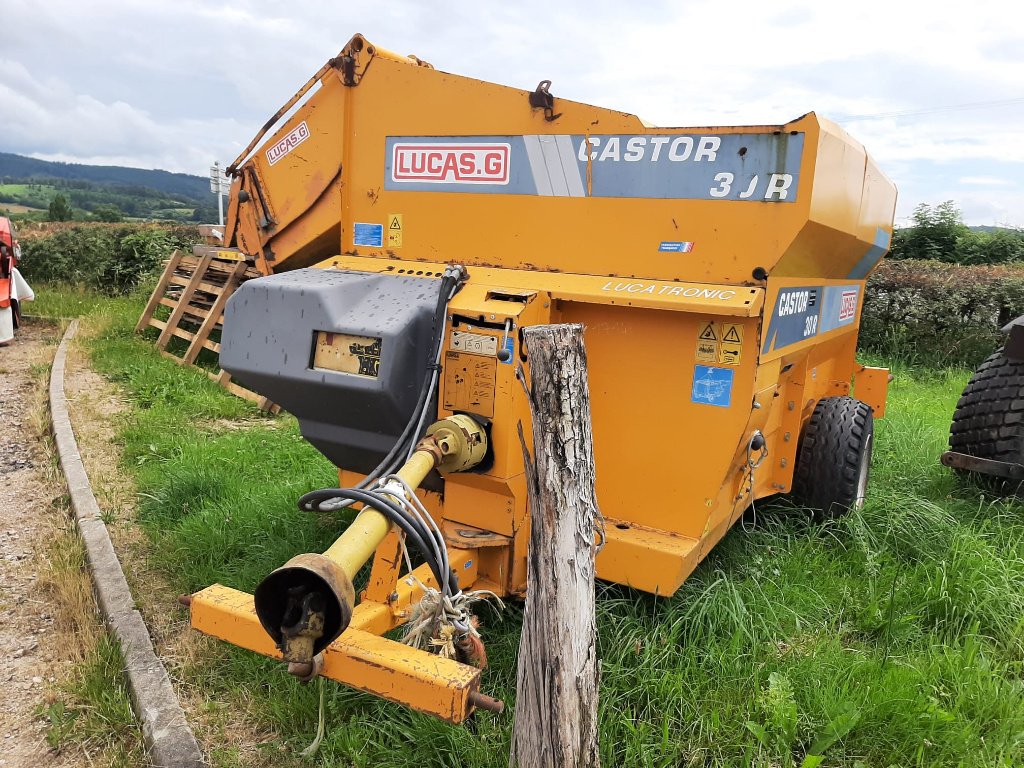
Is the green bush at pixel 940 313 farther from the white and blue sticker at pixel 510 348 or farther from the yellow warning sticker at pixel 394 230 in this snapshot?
the white and blue sticker at pixel 510 348

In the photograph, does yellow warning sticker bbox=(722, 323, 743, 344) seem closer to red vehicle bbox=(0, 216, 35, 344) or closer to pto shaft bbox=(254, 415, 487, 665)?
pto shaft bbox=(254, 415, 487, 665)

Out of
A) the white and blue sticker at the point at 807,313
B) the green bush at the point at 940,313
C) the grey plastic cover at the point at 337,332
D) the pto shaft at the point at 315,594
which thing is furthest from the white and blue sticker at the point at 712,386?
the green bush at the point at 940,313

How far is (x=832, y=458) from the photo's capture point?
3770 mm

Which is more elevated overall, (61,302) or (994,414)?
(994,414)

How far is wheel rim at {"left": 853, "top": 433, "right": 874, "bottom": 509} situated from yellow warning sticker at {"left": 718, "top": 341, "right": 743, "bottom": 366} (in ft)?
5.18

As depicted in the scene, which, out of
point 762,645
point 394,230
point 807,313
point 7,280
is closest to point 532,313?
point 394,230

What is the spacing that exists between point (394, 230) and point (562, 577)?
6.45ft

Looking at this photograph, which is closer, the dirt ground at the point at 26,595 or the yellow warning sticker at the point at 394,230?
the dirt ground at the point at 26,595

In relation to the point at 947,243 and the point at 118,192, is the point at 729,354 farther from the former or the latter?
the point at 118,192

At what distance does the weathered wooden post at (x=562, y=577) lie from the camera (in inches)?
74.2

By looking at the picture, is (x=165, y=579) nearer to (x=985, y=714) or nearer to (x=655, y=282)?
(x=655, y=282)

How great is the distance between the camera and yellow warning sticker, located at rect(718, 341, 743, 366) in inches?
103

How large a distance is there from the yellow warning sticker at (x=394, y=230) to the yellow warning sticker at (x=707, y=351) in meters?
1.43

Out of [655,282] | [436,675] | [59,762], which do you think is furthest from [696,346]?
[59,762]
